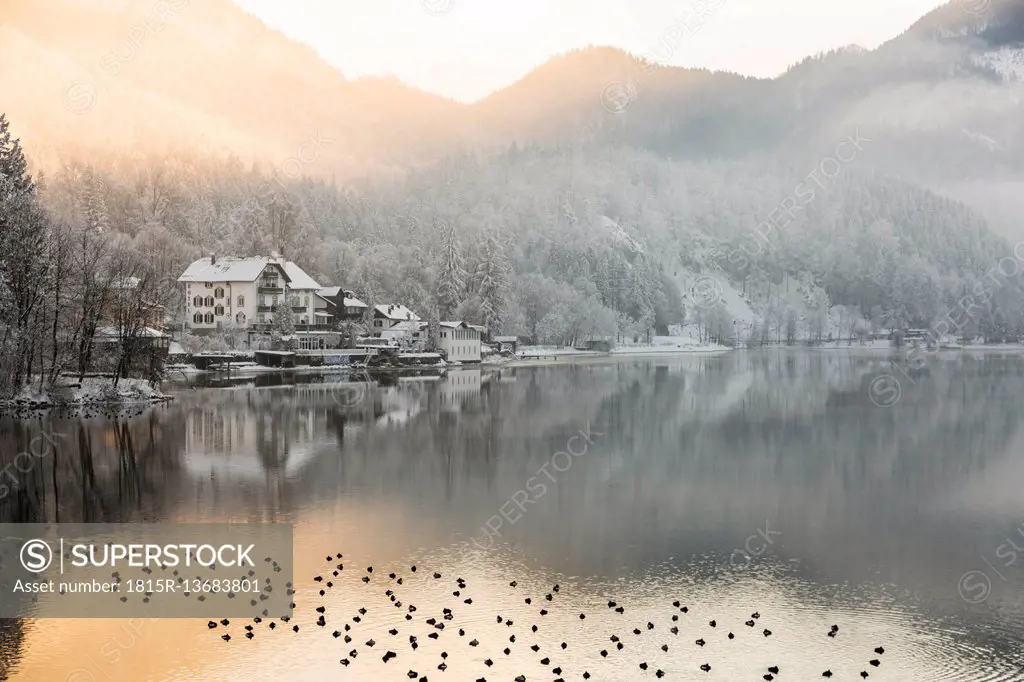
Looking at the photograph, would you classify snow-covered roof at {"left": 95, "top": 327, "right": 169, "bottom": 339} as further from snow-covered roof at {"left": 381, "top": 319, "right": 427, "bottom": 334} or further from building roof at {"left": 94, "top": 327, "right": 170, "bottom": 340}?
snow-covered roof at {"left": 381, "top": 319, "right": 427, "bottom": 334}

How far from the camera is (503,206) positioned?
18262 cm

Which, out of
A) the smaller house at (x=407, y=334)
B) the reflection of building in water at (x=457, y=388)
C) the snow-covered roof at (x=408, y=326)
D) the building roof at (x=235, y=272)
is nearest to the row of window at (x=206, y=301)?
the building roof at (x=235, y=272)

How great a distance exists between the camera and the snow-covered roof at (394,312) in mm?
90062

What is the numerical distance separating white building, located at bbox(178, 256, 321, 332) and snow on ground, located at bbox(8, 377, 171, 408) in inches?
1364

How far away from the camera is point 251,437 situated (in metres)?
32.9

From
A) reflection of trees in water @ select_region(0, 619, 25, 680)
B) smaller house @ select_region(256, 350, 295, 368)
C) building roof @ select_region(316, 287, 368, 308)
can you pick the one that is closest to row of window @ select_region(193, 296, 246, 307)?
building roof @ select_region(316, 287, 368, 308)

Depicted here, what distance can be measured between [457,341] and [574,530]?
64437 millimetres

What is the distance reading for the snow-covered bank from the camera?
39.2m

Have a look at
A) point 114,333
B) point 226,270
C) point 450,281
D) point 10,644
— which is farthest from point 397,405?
point 450,281

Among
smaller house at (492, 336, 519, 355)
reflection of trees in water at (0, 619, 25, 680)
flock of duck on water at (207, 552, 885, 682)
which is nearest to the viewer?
reflection of trees in water at (0, 619, 25, 680)

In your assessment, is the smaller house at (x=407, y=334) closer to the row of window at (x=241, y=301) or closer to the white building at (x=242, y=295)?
the white building at (x=242, y=295)

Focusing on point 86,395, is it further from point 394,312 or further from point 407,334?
point 394,312

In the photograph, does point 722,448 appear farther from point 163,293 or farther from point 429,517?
point 163,293

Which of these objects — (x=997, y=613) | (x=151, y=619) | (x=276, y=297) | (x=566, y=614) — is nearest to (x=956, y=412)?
(x=997, y=613)
